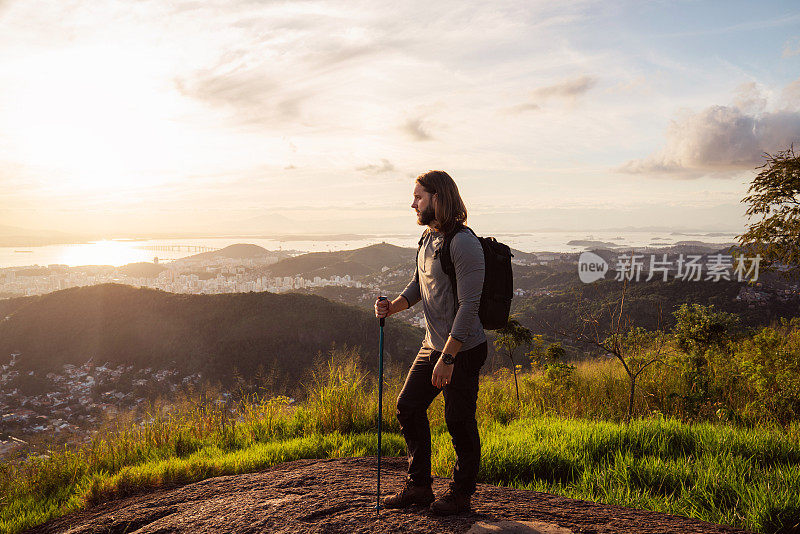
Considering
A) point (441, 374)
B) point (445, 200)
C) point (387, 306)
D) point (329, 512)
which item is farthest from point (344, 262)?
point (441, 374)

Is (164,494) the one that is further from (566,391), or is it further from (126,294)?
(126,294)

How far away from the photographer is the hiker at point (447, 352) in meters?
2.37

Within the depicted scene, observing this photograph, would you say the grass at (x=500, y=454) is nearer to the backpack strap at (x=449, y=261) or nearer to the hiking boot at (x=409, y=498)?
the hiking boot at (x=409, y=498)

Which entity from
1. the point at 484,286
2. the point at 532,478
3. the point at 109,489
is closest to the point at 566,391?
the point at 532,478

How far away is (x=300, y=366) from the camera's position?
46469 millimetres

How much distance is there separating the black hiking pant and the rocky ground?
221 mm

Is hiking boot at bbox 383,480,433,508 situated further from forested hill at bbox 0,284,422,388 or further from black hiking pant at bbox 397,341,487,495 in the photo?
forested hill at bbox 0,284,422,388

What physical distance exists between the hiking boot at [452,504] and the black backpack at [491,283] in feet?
3.26

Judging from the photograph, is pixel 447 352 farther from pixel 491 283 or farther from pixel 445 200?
pixel 445 200

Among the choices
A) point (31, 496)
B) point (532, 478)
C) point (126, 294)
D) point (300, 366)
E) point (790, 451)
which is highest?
point (790, 451)

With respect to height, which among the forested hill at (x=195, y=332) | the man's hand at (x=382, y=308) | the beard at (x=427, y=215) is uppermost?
the beard at (x=427, y=215)

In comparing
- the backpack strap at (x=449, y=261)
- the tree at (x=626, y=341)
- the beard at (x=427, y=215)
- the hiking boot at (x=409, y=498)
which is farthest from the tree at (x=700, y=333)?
the beard at (x=427, y=215)

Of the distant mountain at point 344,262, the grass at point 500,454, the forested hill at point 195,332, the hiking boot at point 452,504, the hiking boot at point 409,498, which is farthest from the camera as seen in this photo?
the distant mountain at point 344,262

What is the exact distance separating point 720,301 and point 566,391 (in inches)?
1741
